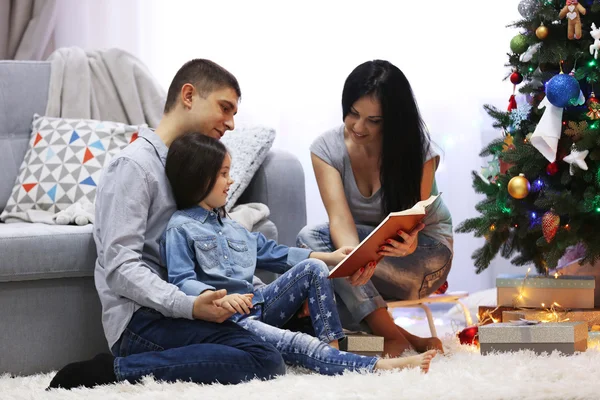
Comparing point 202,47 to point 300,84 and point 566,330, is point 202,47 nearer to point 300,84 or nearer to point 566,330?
point 300,84

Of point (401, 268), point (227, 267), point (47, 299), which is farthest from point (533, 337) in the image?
point (47, 299)

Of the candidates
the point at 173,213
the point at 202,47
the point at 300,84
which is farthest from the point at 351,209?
the point at 202,47

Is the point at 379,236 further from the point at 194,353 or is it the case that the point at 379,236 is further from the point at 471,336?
the point at 471,336

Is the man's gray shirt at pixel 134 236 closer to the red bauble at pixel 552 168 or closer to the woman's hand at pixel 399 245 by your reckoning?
the woman's hand at pixel 399 245

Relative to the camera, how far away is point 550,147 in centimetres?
230

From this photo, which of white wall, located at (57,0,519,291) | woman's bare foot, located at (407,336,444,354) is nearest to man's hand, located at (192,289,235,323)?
woman's bare foot, located at (407,336,444,354)

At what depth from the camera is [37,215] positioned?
2441 mm

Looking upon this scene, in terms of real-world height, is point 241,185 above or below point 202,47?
below

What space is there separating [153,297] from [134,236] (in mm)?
146

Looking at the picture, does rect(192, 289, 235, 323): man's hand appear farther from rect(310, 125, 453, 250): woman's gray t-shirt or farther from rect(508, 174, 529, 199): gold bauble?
rect(508, 174, 529, 199): gold bauble

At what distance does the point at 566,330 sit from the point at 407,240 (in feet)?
1.59

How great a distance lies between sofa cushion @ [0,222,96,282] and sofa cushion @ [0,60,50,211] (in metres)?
0.67

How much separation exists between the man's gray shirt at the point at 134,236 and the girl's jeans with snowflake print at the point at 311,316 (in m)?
0.22

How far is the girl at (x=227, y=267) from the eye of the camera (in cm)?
183
